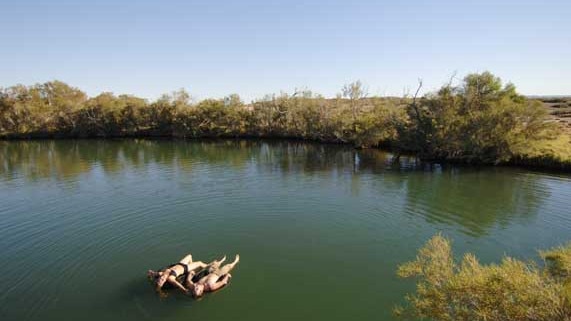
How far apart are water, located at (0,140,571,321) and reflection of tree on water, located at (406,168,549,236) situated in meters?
0.16

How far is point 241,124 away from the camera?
89938mm

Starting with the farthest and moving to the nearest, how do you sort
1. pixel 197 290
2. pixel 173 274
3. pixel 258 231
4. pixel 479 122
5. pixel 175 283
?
pixel 479 122 < pixel 258 231 < pixel 173 274 < pixel 175 283 < pixel 197 290

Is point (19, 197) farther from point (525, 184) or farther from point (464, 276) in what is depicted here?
point (525, 184)

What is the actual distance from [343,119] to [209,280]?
55994 millimetres

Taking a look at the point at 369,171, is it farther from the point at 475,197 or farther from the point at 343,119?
the point at 343,119

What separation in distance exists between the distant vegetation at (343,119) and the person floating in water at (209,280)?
38.7 m

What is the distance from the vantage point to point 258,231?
71.2 ft

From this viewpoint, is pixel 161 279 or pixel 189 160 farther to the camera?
pixel 189 160

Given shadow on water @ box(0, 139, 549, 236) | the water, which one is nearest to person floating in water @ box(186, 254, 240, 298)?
the water

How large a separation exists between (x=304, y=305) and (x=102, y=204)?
72.0 feet

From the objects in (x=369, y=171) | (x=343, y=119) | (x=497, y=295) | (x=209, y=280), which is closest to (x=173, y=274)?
(x=209, y=280)

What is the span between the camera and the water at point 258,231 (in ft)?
45.9

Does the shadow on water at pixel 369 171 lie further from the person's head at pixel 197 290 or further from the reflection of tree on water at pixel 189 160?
the person's head at pixel 197 290

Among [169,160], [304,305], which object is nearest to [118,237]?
[304,305]
